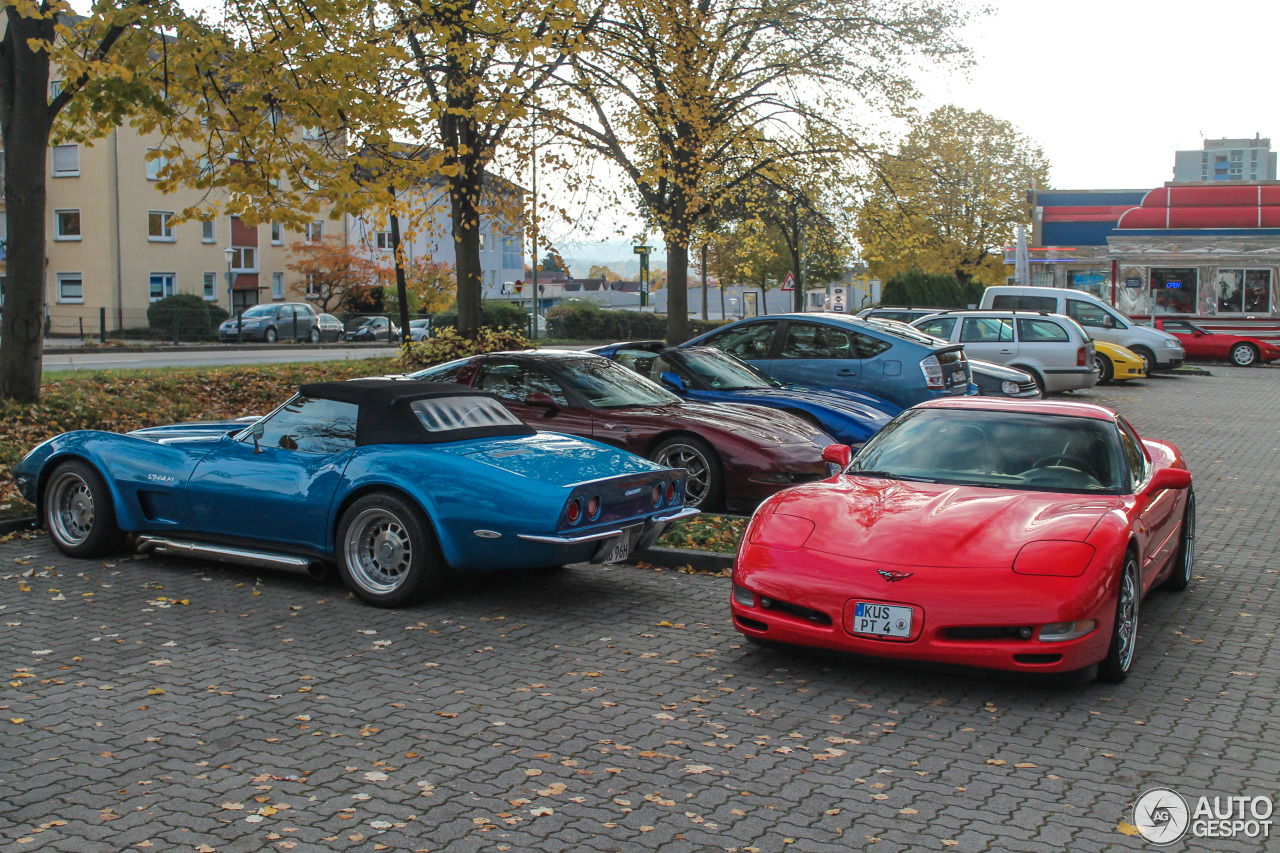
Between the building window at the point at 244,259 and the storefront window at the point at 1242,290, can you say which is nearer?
the storefront window at the point at 1242,290

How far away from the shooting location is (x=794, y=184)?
23078 mm

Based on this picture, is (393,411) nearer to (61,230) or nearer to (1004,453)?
(1004,453)

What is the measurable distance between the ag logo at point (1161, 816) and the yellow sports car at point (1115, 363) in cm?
2262

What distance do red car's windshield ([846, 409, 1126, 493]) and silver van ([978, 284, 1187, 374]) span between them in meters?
20.7

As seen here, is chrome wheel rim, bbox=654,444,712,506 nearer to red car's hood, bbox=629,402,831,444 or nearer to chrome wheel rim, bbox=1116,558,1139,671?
red car's hood, bbox=629,402,831,444

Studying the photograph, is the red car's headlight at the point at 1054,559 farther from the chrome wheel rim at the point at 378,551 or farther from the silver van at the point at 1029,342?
the silver van at the point at 1029,342

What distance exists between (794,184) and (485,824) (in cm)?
2049

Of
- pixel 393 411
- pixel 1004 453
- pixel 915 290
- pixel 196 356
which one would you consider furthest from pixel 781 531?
pixel 915 290

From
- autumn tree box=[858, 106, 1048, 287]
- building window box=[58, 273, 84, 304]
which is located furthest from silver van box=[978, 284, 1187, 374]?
building window box=[58, 273, 84, 304]

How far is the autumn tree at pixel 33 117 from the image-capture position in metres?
12.0

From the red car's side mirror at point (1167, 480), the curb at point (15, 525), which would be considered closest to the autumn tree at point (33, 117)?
the curb at point (15, 525)

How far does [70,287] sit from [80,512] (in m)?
48.0

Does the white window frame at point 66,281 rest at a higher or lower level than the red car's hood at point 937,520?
higher

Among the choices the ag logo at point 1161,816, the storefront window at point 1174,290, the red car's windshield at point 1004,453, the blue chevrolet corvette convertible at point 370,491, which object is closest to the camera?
the ag logo at point 1161,816
